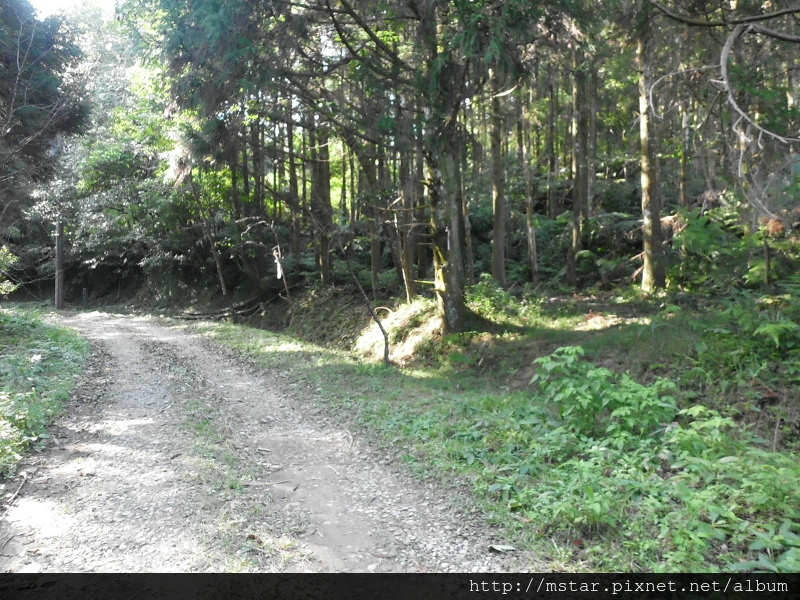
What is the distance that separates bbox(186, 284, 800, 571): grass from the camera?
4414mm

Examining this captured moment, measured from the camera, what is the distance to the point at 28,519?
5.17 m

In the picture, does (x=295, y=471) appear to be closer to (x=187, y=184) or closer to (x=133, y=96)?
(x=187, y=184)

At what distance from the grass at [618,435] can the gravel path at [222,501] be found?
1.79 feet

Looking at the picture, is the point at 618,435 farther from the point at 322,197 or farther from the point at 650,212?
the point at 322,197

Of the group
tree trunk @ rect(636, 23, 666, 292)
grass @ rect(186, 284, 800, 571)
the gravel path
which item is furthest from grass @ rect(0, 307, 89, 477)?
tree trunk @ rect(636, 23, 666, 292)

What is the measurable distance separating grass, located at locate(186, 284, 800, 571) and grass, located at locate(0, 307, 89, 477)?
4.11 m

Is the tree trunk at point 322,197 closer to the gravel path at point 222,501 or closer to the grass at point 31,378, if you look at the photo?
the grass at point 31,378

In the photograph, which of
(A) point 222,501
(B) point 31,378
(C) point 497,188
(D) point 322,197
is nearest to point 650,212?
(C) point 497,188

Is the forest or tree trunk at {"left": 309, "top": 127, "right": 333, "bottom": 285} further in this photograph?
tree trunk at {"left": 309, "top": 127, "right": 333, "bottom": 285}

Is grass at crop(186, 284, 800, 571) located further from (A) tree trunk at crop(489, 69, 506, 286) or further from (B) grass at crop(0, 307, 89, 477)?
(A) tree trunk at crop(489, 69, 506, 286)

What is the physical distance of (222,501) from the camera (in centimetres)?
557

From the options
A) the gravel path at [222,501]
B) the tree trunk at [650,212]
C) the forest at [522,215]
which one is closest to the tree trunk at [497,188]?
the forest at [522,215]

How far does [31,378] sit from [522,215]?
63.6 ft

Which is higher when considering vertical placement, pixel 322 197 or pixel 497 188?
pixel 322 197
